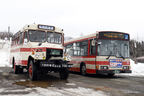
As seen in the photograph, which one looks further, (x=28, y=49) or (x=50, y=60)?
(x=28, y=49)

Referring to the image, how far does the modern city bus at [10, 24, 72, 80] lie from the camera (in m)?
9.92

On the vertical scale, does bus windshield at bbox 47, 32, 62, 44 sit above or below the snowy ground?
above

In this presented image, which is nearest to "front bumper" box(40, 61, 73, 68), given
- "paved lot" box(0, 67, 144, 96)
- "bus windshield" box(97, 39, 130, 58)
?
"paved lot" box(0, 67, 144, 96)

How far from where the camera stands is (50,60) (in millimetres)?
9906

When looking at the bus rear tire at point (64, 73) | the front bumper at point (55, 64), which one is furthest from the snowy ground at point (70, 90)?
the bus rear tire at point (64, 73)

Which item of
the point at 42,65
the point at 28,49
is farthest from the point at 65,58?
the point at 28,49

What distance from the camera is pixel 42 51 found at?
995cm

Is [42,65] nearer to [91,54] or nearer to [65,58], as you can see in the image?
[65,58]

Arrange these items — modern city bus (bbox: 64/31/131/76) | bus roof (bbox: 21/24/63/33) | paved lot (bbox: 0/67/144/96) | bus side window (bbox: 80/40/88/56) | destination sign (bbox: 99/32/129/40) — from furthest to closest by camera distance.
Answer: bus side window (bbox: 80/40/88/56) → destination sign (bbox: 99/32/129/40) → modern city bus (bbox: 64/31/131/76) → bus roof (bbox: 21/24/63/33) → paved lot (bbox: 0/67/144/96)

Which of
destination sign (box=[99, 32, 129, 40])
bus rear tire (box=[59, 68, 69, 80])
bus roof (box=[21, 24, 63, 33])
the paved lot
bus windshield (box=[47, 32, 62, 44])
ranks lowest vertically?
the paved lot

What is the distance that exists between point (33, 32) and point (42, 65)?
2.44 m

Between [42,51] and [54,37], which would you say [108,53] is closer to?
[54,37]

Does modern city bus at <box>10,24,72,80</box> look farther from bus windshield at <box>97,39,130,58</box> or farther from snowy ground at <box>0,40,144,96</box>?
bus windshield at <box>97,39,130,58</box>

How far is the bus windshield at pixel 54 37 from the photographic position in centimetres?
1119
